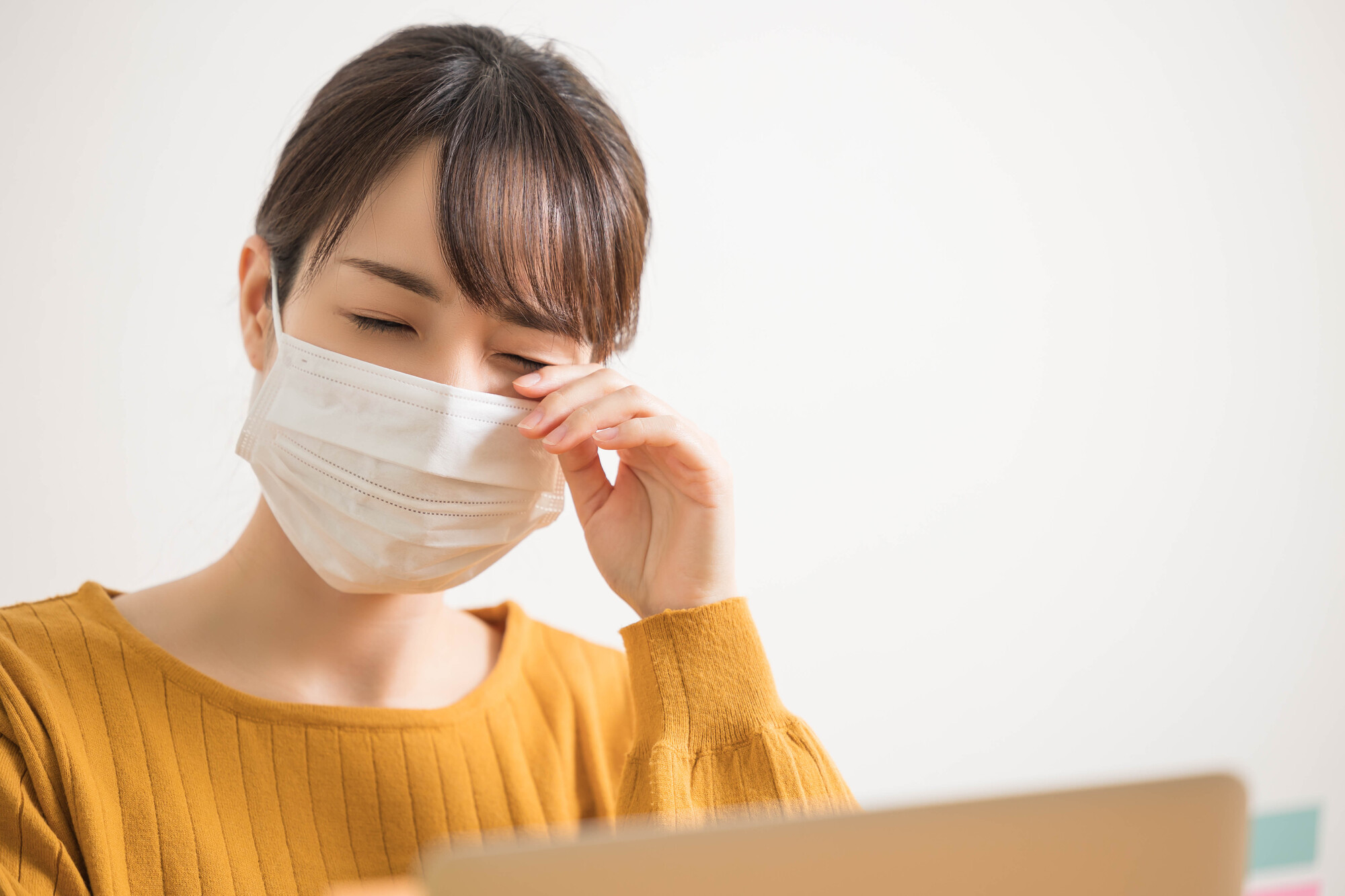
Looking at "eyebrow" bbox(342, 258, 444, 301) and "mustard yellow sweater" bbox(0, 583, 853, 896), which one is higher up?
"eyebrow" bbox(342, 258, 444, 301)

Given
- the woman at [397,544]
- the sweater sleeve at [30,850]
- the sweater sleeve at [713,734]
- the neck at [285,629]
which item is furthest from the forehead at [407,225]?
the sweater sleeve at [30,850]

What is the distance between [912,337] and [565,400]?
1.12 metres

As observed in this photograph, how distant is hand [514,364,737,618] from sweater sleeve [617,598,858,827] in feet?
0.15

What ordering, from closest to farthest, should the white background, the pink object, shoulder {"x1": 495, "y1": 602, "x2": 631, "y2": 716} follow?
shoulder {"x1": 495, "y1": 602, "x2": 631, "y2": 716} → the white background → the pink object

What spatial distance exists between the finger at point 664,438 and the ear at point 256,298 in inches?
15.2

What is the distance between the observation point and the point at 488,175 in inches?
36.0

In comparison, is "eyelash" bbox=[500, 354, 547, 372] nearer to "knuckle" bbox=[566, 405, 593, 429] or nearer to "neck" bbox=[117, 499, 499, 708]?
"knuckle" bbox=[566, 405, 593, 429]

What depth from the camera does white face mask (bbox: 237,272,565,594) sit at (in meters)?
0.91

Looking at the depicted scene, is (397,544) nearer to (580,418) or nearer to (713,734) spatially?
(580,418)

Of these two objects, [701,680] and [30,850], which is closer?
[30,850]

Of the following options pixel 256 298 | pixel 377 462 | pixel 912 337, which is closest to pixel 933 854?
pixel 377 462

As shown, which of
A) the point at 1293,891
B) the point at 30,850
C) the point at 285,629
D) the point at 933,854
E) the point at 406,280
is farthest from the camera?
the point at 1293,891

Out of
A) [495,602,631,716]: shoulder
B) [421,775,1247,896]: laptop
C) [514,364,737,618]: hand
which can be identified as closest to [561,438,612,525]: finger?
[514,364,737,618]: hand

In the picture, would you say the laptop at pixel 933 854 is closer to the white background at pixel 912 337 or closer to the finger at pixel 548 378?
the finger at pixel 548 378
